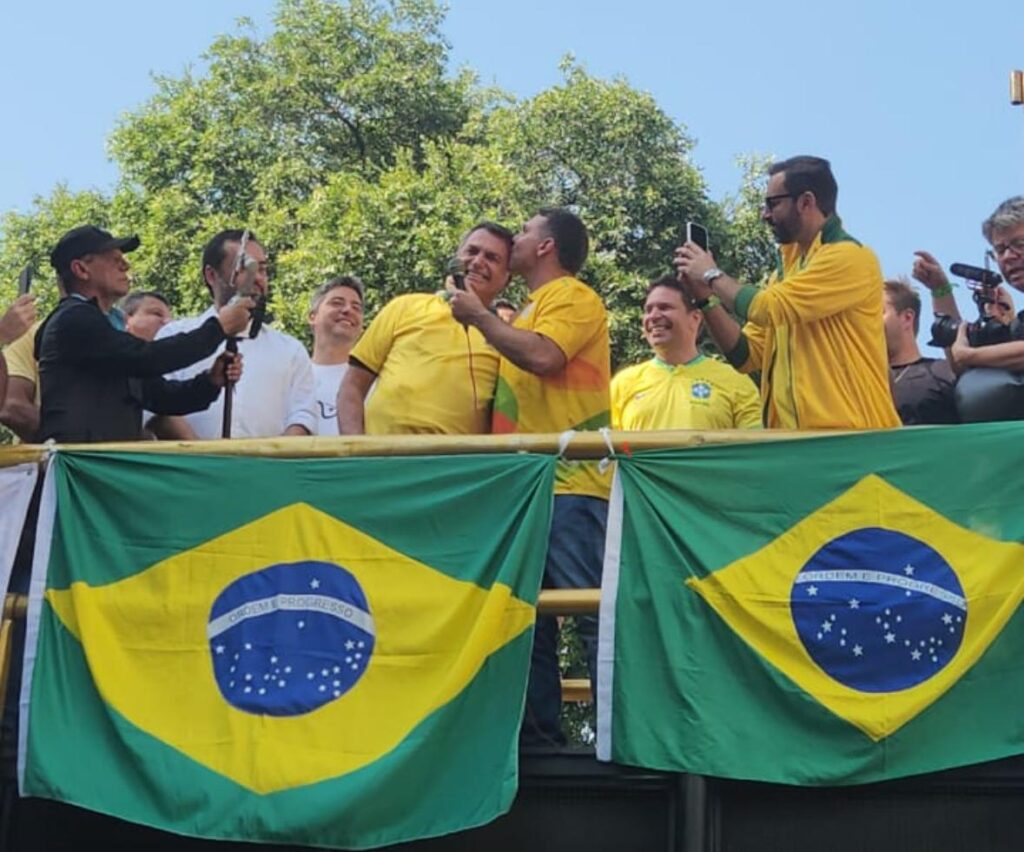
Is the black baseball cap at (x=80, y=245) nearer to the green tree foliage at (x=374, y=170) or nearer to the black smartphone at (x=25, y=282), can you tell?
the black smartphone at (x=25, y=282)

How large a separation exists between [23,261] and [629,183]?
372 inches

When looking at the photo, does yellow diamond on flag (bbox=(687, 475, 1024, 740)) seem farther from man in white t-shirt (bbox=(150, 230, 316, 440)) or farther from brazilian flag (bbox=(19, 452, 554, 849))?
man in white t-shirt (bbox=(150, 230, 316, 440))

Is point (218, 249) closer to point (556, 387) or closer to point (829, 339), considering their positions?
point (556, 387)

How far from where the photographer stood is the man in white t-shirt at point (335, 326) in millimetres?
8344

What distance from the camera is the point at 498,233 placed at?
7109 millimetres

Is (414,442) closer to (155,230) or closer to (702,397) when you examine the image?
(702,397)

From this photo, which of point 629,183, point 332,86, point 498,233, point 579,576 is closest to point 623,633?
point 579,576

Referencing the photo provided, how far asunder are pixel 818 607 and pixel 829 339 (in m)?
1.13

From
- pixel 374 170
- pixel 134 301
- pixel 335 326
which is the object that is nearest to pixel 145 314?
pixel 134 301

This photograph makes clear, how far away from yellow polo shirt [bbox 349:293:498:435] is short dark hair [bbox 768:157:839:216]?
131 centimetres

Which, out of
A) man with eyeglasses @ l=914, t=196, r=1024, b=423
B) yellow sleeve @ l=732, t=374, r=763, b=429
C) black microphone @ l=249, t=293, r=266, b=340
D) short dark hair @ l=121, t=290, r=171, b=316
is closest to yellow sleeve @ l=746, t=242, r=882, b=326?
man with eyeglasses @ l=914, t=196, r=1024, b=423

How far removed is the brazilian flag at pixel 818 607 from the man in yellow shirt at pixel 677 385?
1.69 meters

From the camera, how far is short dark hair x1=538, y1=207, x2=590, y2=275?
6.99 metres

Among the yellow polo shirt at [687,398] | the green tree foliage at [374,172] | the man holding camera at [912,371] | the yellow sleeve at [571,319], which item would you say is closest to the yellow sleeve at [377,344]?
the yellow sleeve at [571,319]
